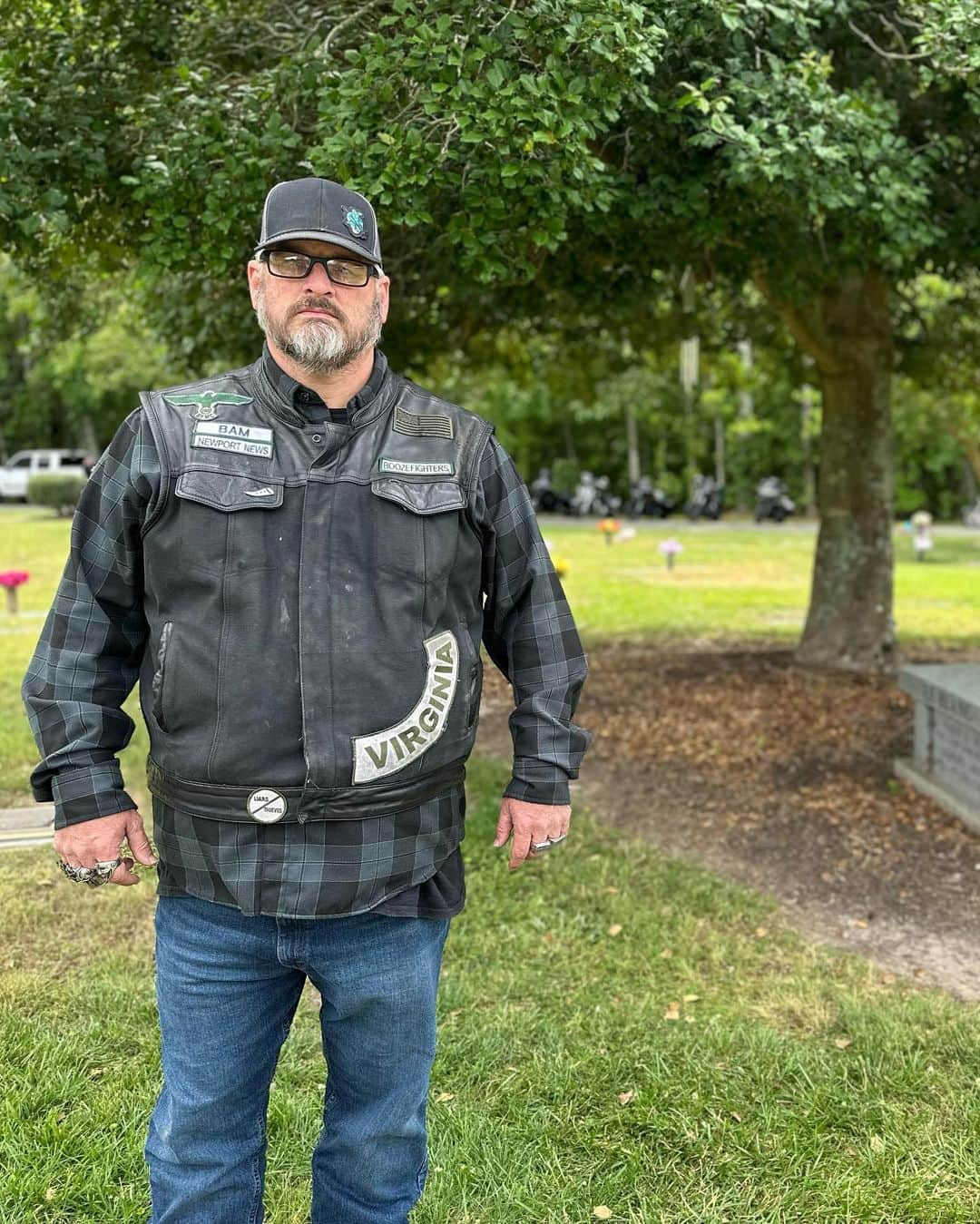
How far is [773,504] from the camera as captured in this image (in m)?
28.7

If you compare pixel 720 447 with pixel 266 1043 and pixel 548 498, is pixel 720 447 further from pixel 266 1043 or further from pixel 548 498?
pixel 266 1043

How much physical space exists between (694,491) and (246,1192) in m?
28.9

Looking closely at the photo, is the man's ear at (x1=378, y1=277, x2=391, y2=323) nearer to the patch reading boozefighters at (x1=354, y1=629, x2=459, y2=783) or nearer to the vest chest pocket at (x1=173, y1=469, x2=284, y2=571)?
Result: the vest chest pocket at (x1=173, y1=469, x2=284, y2=571)

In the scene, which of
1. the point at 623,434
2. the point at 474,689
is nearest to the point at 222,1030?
the point at 474,689

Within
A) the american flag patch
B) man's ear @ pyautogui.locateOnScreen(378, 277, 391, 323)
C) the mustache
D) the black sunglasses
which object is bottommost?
the american flag patch

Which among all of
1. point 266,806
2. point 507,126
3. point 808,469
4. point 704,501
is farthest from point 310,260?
point 808,469

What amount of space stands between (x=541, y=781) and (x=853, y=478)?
6.84 m

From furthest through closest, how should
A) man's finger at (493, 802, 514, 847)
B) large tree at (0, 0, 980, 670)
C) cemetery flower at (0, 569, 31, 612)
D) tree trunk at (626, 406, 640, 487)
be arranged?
tree trunk at (626, 406, 640, 487) < cemetery flower at (0, 569, 31, 612) < large tree at (0, 0, 980, 670) < man's finger at (493, 802, 514, 847)

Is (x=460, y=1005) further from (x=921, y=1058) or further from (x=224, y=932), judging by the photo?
(x=224, y=932)

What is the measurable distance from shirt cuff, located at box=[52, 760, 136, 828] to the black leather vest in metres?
0.09

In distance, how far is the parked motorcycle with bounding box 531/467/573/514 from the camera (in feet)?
108

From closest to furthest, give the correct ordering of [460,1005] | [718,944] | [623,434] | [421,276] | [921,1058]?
[921,1058] → [460,1005] → [718,944] → [421,276] → [623,434]

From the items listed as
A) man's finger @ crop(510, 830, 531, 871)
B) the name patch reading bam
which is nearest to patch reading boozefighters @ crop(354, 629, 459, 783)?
man's finger @ crop(510, 830, 531, 871)

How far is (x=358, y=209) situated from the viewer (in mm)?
2271
